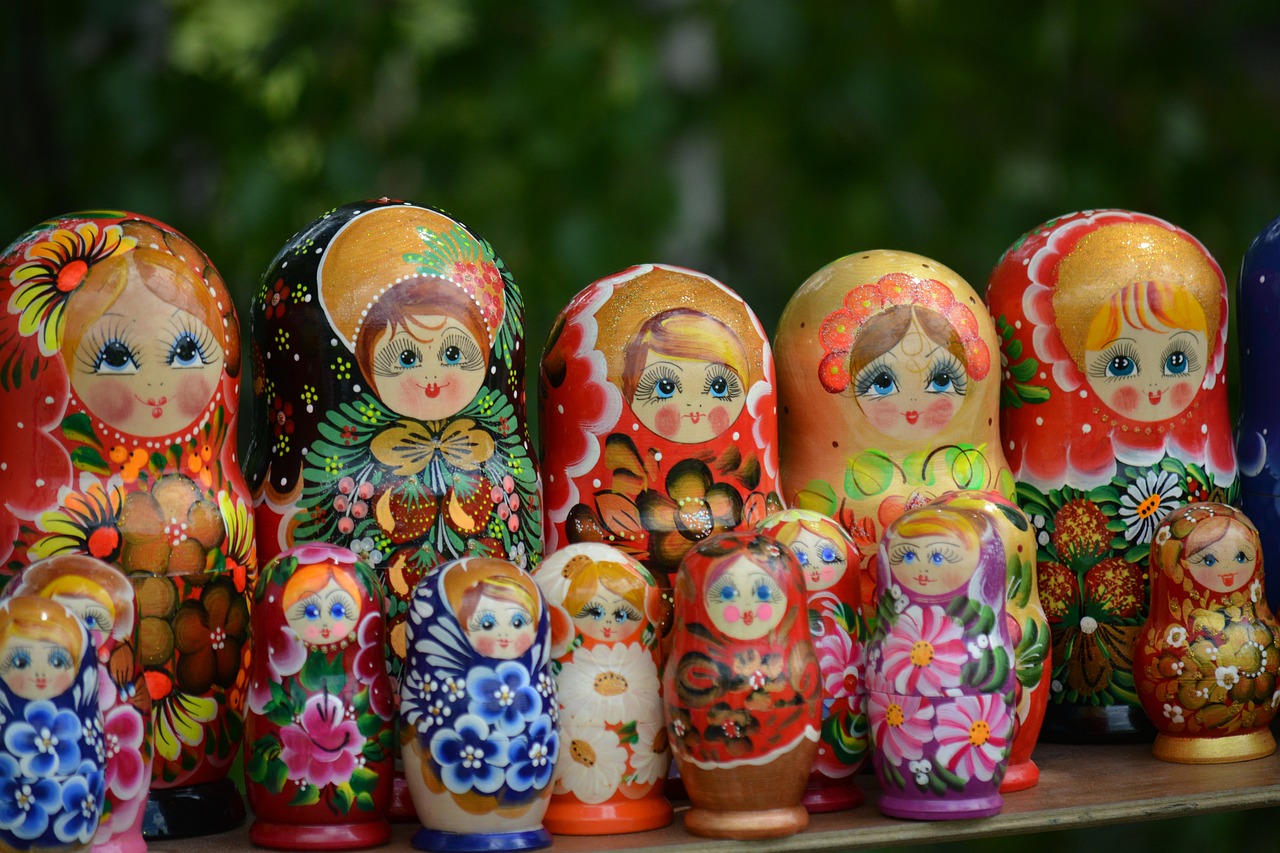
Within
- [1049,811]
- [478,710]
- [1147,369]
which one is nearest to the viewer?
[478,710]

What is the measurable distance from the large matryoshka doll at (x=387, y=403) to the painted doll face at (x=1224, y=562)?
679 millimetres

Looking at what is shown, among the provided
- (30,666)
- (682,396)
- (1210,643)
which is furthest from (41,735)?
(1210,643)

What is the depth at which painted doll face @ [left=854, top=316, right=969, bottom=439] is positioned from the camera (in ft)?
5.55

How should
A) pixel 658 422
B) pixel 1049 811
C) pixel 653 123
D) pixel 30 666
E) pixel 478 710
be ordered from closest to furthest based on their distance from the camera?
pixel 30 666, pixel 478 710, pixel 1049 811, pixel 658 422, pixel 653 123

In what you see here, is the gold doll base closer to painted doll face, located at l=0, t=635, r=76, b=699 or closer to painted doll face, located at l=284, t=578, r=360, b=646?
painted doll face, located at l=284, t=578, r=360, b=646

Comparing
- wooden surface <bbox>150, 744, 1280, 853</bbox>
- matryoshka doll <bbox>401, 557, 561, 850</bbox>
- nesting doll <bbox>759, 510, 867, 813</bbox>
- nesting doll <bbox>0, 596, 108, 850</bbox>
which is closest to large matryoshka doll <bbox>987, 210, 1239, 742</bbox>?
wooden surface <bbox>150, 744, 1280, 853</bbox>

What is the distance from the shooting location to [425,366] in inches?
61.4

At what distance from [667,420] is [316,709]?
0.45 meters

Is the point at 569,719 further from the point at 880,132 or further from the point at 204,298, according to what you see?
the point at 880,132

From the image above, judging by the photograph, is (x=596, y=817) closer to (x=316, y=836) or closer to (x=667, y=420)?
(x=316, y=836)

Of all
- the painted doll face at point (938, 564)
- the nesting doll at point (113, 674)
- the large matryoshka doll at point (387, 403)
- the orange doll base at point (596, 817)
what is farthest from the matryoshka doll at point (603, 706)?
Answer: the nesting doll at point (113, 674)

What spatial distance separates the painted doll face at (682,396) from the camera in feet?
5.32

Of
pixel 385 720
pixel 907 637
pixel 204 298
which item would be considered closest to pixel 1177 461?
pixel 907 637

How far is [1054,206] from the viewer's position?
2996 millimetres
